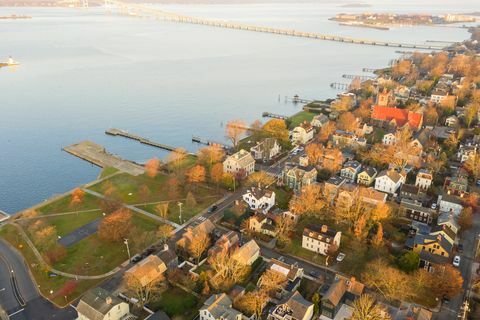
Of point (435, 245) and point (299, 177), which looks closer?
point (435, 245)

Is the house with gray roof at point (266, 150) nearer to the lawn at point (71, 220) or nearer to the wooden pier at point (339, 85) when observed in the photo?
the lawn at point (71, 220)

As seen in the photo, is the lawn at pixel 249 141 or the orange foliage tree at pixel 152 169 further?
the lawn at pixel 249 141

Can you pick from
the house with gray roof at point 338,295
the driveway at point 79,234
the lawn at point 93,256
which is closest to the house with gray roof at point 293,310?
the house with gray roof at point 338,295

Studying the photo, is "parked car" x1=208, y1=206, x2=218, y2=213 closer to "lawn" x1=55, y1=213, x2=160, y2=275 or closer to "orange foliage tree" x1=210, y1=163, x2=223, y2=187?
"orange foliage tree" x1=210, y1=163, x2=223, y2=187

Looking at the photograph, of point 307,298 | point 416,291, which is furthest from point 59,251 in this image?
point 416,291

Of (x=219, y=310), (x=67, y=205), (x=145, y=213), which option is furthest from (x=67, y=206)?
(x=219, y=310)

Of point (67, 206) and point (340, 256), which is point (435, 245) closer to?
point (340, 256)

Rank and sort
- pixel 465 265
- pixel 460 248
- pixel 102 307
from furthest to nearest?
pixel 460 248 < pixel 465 265 < pixel 102 307

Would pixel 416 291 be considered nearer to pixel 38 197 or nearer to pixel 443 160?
pixel 443 160
